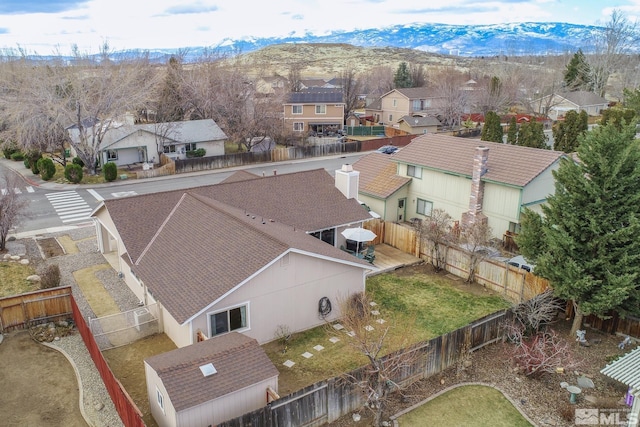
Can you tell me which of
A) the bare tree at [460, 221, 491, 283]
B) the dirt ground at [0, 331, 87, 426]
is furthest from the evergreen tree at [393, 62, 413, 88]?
the dirt ground at [0, 331, 87, 426]

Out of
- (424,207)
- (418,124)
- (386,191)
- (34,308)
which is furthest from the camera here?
(418,124)

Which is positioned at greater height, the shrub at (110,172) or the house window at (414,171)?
the house window at (414,171)

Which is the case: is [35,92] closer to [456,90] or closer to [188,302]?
[188,302]

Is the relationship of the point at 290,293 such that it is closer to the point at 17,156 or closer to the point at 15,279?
the point at 15,279

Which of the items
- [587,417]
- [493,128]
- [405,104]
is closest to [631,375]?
[587,417]

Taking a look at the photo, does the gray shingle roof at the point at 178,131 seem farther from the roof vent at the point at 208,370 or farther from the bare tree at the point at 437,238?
the roof vent at the point at 208,370

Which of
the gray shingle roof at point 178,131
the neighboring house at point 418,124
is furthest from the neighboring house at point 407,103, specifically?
the gray shingle roof at point 178,131
